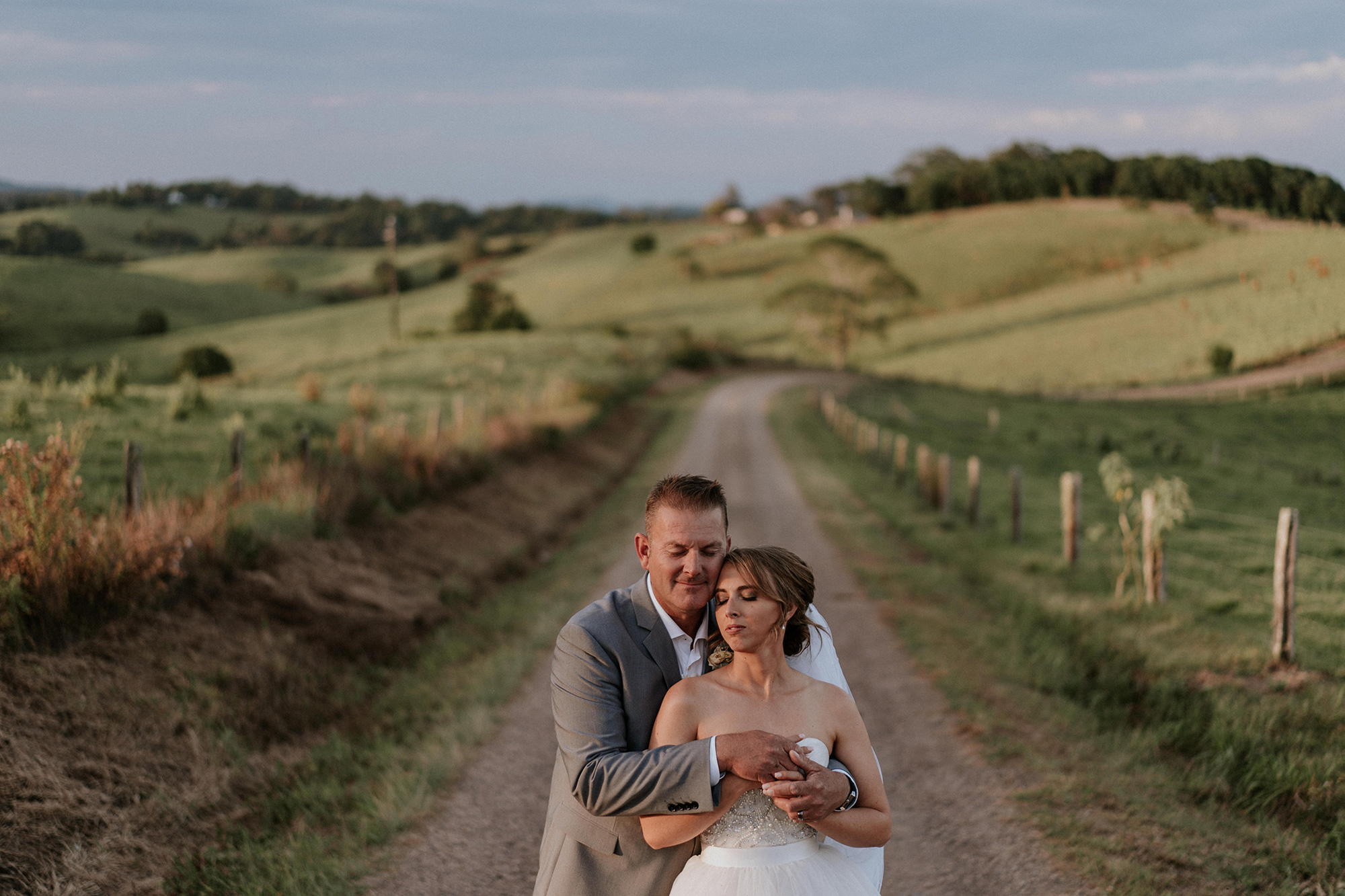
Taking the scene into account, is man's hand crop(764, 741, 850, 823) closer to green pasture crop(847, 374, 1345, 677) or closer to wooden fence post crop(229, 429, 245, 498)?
→ green pasture crop(847, 374, 1345, 677)

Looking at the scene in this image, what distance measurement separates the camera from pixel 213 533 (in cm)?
798

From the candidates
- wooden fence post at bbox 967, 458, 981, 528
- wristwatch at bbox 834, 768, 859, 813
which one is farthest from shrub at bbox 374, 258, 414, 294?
wristwatch at bbox 834, 768, 859, 813

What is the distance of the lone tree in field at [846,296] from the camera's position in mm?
58500

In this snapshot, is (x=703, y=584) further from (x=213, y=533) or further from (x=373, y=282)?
(x=373, y=282)

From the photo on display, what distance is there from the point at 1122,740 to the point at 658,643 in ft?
14.9

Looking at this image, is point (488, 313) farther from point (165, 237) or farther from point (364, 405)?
point (165, 237)

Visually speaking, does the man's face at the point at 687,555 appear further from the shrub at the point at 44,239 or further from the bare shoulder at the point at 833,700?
the shrub at the point at 44,239

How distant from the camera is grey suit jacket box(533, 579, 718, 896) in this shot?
9.45 ft

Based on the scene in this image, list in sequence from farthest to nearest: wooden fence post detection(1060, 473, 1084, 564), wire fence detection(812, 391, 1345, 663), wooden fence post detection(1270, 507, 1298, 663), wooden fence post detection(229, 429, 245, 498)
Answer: wooden fence post detection(1060, 473, 1084, 564)
wooden fence post detection(229, 429, 245, 498)
wire fence detection(812, 391, 1345, 663)
wooden fence post detection(1270, 507, 1298, 663)

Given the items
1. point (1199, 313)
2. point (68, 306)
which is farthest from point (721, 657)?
point (68, 306)

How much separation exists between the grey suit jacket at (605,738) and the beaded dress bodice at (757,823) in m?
0.27

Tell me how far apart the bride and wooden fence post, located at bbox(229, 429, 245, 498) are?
26.8ft

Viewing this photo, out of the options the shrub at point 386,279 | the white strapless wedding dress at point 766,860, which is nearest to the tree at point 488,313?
the shrub at point 386,279

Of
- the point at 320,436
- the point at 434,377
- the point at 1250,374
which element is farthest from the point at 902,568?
the point at 434,377
